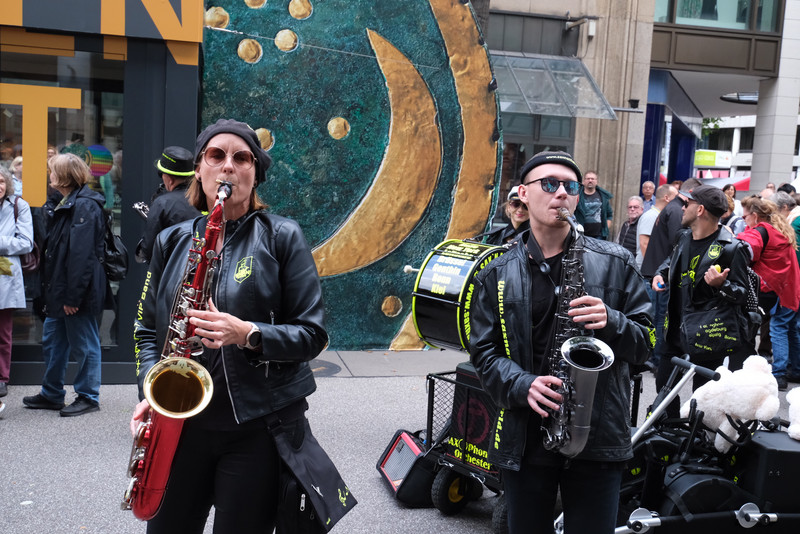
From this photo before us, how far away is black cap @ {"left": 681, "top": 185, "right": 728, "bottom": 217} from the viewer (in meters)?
5.48

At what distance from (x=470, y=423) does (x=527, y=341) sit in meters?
1.89

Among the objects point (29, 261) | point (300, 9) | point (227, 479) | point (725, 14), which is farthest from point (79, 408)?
point (725, 14)

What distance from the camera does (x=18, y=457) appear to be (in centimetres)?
547

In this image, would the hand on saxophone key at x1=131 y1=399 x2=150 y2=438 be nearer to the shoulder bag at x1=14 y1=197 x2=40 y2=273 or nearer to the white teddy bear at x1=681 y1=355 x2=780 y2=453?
the white teddy bear at x1=681 y1=355 x2=780 y2=453

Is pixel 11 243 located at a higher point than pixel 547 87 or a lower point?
lower

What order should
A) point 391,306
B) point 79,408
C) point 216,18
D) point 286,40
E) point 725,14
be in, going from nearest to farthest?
point 79,408 < point 216,18 < point 286,40 < point 391,306 < point 725,14

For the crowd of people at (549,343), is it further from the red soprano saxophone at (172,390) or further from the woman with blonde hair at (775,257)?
the woman with blonde hair at (775,257)

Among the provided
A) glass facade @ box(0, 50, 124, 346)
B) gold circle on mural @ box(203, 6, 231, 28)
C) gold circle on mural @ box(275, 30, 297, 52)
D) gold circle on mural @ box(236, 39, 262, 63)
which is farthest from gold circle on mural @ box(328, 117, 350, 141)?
glass facade @ box(0, 50, 124, 346)

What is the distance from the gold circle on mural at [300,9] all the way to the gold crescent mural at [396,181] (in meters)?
0.82

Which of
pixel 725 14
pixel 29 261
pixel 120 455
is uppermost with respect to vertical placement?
pixel 725 14

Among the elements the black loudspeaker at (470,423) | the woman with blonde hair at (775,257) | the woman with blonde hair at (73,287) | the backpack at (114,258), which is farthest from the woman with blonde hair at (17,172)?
the woman with blonde hair at (775,257)

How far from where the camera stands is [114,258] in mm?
6496

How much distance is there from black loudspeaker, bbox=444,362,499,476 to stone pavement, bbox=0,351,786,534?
0.43 meters

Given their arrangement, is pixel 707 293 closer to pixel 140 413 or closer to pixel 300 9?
pixel 140 413
